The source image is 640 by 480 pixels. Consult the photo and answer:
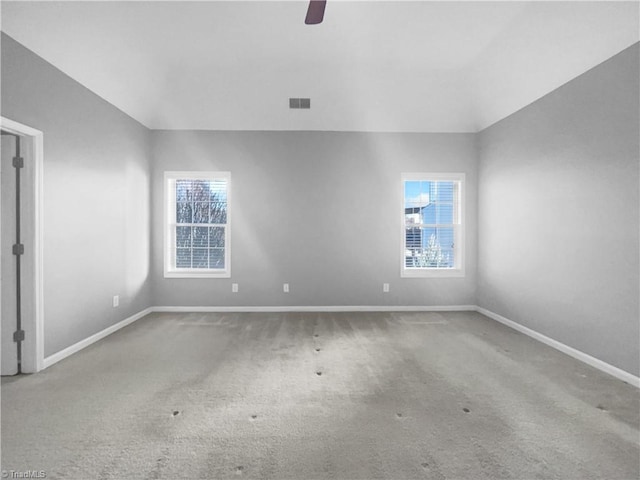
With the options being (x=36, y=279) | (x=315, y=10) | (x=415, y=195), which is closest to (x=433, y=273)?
(x=415, y=195)

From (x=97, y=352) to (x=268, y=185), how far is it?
9.86 feet

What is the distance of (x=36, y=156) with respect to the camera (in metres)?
2.73

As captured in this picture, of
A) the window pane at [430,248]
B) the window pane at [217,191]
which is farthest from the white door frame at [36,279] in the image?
the window pane at [430,248]

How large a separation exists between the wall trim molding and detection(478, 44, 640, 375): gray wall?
7cm

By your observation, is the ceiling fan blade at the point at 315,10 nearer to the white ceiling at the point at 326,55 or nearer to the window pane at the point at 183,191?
the white ceiling at the point at 326,55

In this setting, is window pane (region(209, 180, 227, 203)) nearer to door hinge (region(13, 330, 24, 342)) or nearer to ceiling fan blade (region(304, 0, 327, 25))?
door hinge (region(13, 330, 24, 342))

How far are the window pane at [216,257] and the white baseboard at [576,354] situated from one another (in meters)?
4.19

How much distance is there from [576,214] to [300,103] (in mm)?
3512

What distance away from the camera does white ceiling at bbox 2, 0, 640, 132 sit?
8.93 ft

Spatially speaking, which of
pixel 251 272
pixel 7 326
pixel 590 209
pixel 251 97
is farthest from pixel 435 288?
pixel 7 326

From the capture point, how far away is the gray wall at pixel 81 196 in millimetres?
2721

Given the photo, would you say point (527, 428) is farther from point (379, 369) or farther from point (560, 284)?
point (560, 284)

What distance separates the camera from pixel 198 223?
16.0 ft

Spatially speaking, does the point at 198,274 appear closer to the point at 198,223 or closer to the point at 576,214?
the point at 198,223
